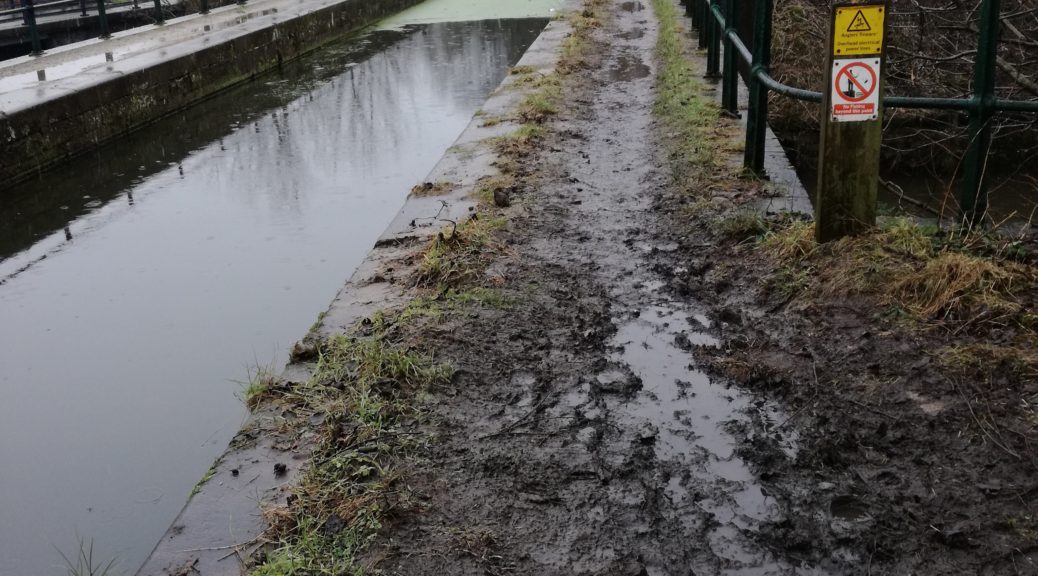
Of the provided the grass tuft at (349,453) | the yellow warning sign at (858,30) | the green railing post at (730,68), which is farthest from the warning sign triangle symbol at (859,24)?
the green railing post at (730,68)

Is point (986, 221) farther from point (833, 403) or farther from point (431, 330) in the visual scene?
point (431, 330)

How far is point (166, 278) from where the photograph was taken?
5.46m

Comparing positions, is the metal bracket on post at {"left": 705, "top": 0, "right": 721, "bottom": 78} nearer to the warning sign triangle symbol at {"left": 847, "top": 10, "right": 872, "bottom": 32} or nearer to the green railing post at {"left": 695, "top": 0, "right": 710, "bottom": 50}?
the green railing post at {"left": 695, "top": 0, "right": 710, "bottom": 50}

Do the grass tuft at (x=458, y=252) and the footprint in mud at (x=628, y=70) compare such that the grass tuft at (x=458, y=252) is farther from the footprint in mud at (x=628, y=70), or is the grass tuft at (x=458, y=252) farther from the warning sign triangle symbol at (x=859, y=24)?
the footprint in mud at (x=628, y=70)

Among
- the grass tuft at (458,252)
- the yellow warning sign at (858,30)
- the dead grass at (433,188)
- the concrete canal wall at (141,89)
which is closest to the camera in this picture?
the yellow warning sign at (858,30)

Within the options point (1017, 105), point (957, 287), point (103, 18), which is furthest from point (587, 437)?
point (103, 18)

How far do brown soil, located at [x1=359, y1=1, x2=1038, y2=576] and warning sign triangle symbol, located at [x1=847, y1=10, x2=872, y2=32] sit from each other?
1.03 meters

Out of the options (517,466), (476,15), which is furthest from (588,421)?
(476,15)

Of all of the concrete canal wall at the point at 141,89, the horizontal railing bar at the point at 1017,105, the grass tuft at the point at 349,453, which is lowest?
the grass tuft at the point at 349,453

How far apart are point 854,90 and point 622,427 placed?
5.64 ft

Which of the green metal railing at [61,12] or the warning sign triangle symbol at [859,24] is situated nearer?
the warning sign triangle symbol at [859,24]

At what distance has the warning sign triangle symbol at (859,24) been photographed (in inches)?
145

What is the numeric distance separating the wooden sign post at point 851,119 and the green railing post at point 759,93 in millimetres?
1317

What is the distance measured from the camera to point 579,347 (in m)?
3.61
